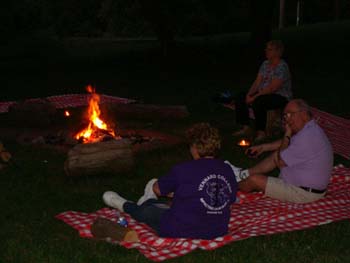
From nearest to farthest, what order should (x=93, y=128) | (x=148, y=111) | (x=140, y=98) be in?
(x=93, y=128) → (x=148, y=111) → (x=140, y=98)

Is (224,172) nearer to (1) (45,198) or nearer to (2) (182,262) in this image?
(2) (182,262)

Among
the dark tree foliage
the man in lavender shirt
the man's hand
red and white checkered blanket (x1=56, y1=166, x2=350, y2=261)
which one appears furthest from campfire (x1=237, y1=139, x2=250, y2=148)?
the dark tree foliage

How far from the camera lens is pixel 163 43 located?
97.1ft

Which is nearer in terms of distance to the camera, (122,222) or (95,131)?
(122,222)

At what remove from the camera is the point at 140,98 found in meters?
18.1

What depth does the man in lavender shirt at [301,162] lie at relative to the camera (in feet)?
25.6

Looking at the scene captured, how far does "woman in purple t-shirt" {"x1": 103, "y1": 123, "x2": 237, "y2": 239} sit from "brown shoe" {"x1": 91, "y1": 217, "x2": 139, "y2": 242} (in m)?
0.32

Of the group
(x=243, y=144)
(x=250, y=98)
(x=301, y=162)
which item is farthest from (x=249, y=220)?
(x=250, y=98)

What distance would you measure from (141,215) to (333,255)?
219cm

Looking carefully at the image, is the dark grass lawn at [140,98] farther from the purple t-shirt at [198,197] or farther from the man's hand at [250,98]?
the man's hand at [250,98]

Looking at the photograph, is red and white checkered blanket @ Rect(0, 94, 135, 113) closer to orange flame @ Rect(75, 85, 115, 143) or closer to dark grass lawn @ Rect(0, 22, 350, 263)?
dark grass lawn @ Rect(0, 22, 350, 263)

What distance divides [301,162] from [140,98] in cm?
1063

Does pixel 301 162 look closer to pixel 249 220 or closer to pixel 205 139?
pixel 249 220

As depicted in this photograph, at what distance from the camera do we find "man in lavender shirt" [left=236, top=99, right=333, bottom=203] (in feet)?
25.6
